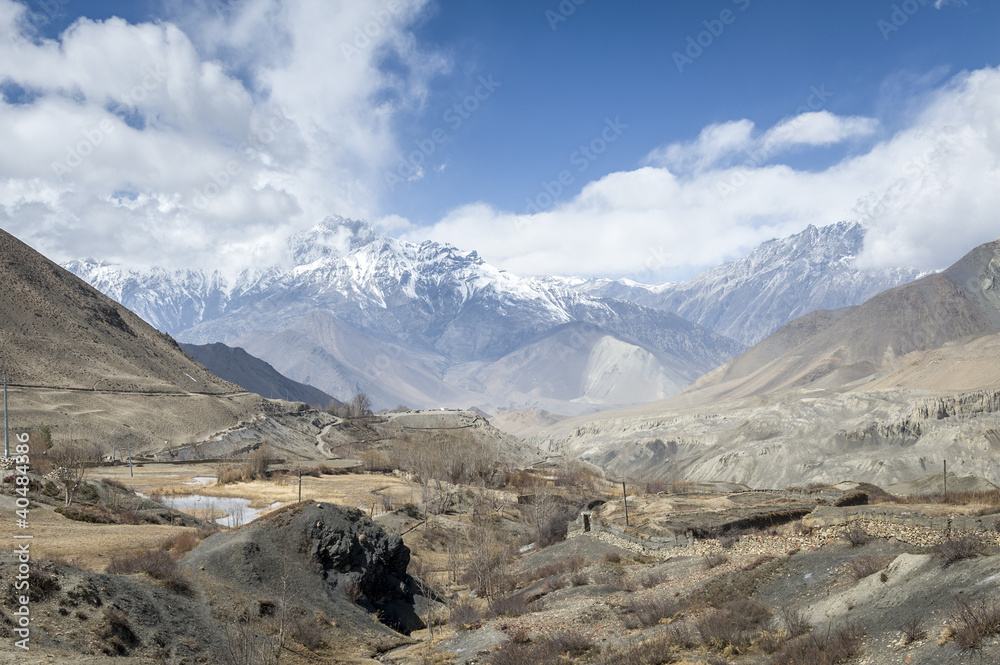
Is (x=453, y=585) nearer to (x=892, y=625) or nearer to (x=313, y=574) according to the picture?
(x=313, y=574)

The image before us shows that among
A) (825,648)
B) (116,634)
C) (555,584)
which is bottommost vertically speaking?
(555,584)

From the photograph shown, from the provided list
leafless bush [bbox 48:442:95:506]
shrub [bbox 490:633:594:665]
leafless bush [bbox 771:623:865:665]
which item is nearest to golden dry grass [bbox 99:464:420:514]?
leafless bush [bbox 48:442:95:506]

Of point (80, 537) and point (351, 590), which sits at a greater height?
point (80, 537)

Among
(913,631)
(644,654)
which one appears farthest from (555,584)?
(913,631)

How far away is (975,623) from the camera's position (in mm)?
12500

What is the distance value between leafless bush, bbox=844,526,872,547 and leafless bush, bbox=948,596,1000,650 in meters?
9.37

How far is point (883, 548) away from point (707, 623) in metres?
7.96

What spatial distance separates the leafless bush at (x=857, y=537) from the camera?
22402 mm

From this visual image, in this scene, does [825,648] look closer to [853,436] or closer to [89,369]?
[853,436]

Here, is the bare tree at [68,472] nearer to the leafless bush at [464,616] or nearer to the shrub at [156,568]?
the shrub at [156,568]

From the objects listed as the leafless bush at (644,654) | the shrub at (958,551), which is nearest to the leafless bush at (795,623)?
the leafless bush at (644,654)

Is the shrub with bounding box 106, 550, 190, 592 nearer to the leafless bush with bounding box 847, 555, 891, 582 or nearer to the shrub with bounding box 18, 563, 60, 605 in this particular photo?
the shrub with bounding box 18, 563, 60, 605

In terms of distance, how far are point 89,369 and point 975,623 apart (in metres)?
117

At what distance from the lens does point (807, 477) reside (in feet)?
329
